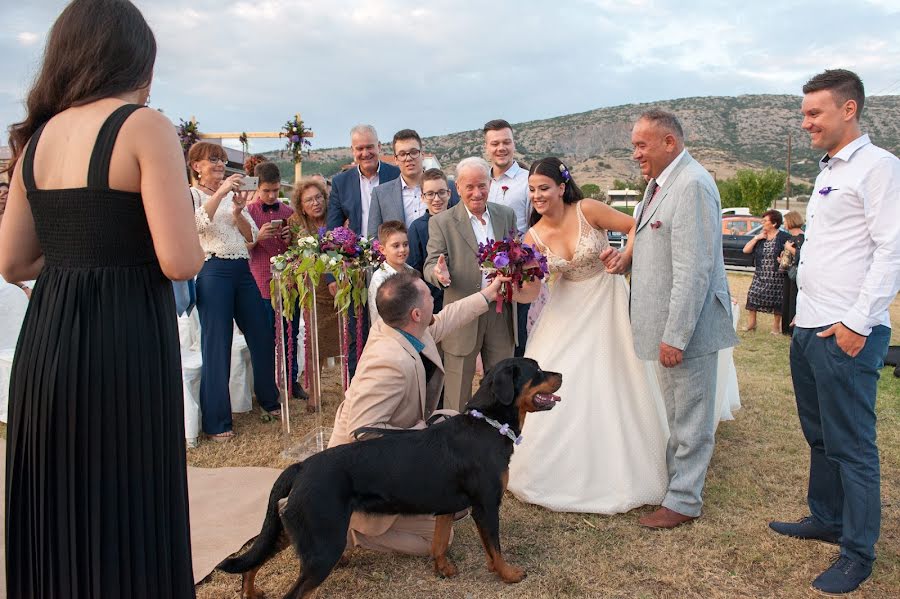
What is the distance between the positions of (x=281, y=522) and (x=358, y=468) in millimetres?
443

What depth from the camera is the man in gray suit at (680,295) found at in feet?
12.5

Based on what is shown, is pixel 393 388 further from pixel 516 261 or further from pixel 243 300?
pixel 243 300

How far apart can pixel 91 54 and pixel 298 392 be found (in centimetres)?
572

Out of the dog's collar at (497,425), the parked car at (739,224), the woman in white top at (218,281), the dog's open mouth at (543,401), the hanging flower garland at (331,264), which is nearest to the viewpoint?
the dog's collar at (497,425)

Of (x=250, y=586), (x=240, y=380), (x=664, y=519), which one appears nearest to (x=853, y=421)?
(x=664, y=519)

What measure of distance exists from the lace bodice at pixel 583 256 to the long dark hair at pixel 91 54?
3120 millimetres

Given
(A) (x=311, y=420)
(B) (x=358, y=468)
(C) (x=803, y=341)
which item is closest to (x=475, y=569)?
(B) (x=358, y=468)

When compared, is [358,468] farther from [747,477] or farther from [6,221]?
[747,477]

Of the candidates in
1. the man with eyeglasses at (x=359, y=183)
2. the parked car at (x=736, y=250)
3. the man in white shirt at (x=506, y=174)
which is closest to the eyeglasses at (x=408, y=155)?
the man with eyeglasses at (x=359, y=183)

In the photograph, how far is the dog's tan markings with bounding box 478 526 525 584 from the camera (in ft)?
11.3

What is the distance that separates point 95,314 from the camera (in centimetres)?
204

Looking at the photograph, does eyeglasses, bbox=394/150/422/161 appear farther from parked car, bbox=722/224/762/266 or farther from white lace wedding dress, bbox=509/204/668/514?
parked car, bbox=722/224/762/266

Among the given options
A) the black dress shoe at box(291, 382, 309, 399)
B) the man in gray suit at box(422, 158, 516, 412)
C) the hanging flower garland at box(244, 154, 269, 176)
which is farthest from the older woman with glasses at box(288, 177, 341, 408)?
the man in gray suit at box(422, 158, 516, 412)

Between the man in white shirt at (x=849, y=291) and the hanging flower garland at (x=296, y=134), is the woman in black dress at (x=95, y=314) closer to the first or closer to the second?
the man in white shirt at (x=849, y=291)
